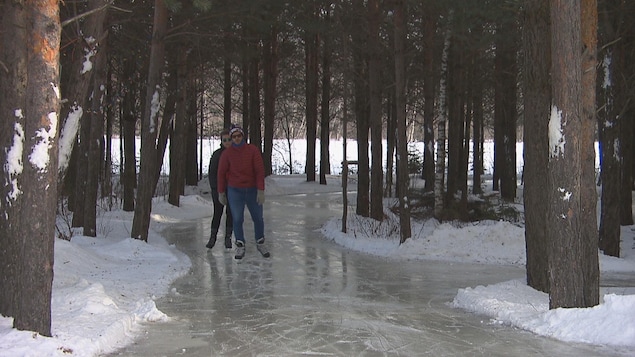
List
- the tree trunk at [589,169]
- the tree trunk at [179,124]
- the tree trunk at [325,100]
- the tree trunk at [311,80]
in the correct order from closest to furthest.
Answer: the tree trunk at [589,169], the tree trunk at [179,124], the tree trunk at [325,100], the tree trunk at [311,80]

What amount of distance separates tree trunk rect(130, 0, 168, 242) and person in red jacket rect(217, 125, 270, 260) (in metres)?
2.06

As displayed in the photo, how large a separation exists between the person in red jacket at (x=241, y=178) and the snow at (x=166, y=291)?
3.58 ft

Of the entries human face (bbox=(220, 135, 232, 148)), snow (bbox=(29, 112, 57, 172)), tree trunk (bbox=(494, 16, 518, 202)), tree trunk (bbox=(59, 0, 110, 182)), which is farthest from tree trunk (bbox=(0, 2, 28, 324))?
tree trunk (bbox=(494, 16, 518, 202))

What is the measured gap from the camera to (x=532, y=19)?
8680 millimetres

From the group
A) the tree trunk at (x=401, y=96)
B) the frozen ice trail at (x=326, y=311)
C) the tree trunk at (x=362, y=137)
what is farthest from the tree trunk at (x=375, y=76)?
the frozen ice trail at (x=326, y=311)

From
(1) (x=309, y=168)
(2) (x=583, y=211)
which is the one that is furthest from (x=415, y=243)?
(1) (x=309, y=168)

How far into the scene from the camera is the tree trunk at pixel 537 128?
8.62 meters

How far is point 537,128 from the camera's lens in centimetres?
877

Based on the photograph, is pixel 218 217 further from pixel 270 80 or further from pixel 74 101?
pixel 270 80

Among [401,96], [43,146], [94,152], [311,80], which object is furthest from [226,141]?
[311,80]

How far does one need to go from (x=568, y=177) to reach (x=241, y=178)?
6.07 meters

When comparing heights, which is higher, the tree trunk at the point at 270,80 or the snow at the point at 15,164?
the tree trunk at the point at 270,80

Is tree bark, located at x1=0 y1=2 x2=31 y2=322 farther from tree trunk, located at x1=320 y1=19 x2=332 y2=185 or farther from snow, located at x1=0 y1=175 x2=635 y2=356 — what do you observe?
tree trunk, located at x1=320 y1=19 x2=332 y2=185

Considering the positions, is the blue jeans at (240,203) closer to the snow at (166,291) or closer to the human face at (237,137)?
the human face at (237,137)
